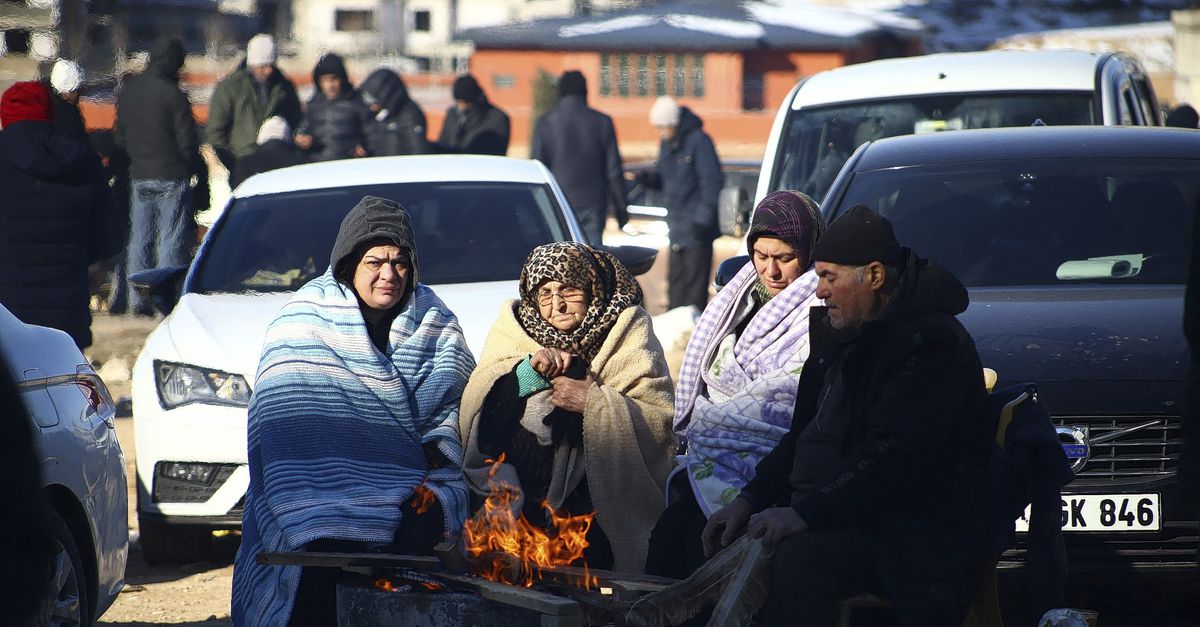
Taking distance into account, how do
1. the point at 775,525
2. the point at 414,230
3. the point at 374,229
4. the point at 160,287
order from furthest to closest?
the point at 414,230, the point at 160,287, the point at 374,229, the point at 775,525

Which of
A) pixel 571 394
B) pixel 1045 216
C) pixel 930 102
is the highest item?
pixel 930 102

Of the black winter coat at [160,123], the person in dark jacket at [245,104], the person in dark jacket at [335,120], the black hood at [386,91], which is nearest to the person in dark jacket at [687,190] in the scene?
the black hood at [386,91]

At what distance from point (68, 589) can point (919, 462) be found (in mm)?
2478

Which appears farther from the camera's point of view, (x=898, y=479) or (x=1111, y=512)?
(x=1111, y=512)

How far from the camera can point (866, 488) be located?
3742 millimetres

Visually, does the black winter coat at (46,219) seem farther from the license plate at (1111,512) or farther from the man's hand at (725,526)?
the license plate at (1111,512)

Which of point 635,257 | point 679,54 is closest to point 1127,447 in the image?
point 635,257

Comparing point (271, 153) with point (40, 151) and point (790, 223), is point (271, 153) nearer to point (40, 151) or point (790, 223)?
point (40, 151)

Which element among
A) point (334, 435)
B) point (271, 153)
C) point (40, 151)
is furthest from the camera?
point (271, 153)

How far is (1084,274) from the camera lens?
5.84 m

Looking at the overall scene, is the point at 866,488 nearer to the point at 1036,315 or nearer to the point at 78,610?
the point at 1036,315

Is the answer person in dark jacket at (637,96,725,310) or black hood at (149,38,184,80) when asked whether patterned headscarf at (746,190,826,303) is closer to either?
person in dark jacket at (637,96,725,310)

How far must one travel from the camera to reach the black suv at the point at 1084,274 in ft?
16.0

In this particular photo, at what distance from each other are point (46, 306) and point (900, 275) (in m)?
6.08
